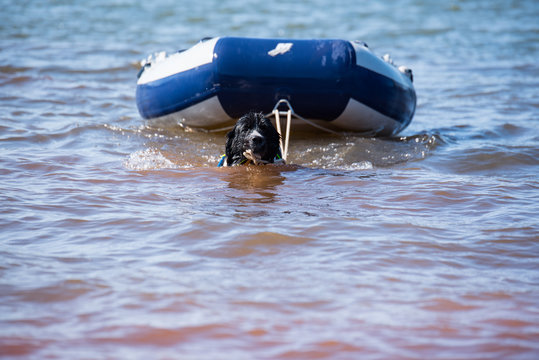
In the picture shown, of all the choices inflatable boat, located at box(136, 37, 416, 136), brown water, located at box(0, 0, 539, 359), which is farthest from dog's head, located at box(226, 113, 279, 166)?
inflatable boat, located at box(136, 37, 416, 136)

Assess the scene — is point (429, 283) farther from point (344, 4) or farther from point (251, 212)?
point (344, 4)

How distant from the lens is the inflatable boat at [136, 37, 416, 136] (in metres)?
6.21

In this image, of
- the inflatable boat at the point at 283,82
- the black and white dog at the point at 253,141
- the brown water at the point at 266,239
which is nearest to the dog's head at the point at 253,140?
the black and white dog at the point at 253,141

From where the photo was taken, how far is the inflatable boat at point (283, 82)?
6.21 meters

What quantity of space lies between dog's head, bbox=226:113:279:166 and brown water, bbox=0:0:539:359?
178 millimetres

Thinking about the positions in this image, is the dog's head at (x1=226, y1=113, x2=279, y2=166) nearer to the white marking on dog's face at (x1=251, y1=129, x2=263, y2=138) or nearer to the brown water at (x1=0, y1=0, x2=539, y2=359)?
the white marking on dog's face at (x1=251, y1=129, x2=263, y2=138)

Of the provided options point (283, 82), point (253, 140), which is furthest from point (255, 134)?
point (283, 82)

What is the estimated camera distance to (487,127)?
7711 mm

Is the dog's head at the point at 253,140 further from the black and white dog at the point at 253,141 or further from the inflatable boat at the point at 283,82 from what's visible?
the inflatable boat at the point at 283,82

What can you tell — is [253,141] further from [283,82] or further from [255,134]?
[283,82]

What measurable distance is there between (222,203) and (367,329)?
6.56ft

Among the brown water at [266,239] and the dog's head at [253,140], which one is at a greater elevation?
the dog's head at [253,140]

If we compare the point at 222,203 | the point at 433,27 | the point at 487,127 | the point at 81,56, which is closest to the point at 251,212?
the point at 222,203

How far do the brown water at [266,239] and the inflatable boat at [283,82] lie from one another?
1.15ft
